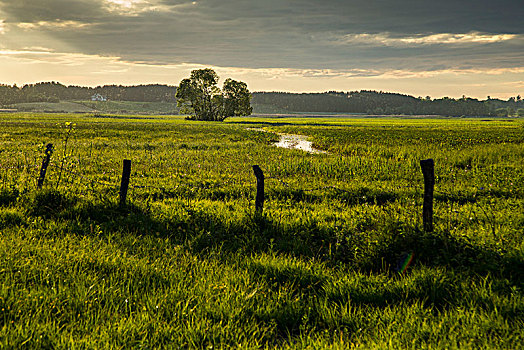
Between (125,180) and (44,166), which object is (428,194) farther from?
(44,166)

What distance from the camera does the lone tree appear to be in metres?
102

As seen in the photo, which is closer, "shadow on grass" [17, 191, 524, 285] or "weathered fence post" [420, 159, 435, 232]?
"shadow on grass" [17, 191, 524, 285]

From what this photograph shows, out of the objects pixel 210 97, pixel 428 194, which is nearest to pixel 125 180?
pixel 428 194

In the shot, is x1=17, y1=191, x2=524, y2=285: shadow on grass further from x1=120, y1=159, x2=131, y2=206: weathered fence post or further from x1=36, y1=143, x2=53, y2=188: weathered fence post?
x1=36, y1=143, x2=53, y2=188: weathered fence post

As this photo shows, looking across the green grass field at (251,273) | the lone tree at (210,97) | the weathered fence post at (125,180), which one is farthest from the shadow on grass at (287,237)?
the lone tree at (210,97)

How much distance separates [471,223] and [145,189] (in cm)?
1019

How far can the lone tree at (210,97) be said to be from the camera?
102 metres

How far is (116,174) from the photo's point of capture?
647 inches

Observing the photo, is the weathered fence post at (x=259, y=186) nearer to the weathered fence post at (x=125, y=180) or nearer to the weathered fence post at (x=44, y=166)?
the weathered fence post at (x=125, y=180)


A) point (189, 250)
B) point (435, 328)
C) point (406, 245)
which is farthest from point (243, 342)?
point (406, 245)

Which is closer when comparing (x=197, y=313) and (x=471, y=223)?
(x=197, y=313)

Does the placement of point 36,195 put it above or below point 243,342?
above

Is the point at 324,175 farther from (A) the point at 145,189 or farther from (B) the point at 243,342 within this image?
(B) the point at 243,342

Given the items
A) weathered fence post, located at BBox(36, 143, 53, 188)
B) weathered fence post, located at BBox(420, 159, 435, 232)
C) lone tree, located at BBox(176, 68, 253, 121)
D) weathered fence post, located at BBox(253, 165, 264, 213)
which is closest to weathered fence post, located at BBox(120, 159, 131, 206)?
weathered fence post, located at BBox(36, 143, 53, 188)
